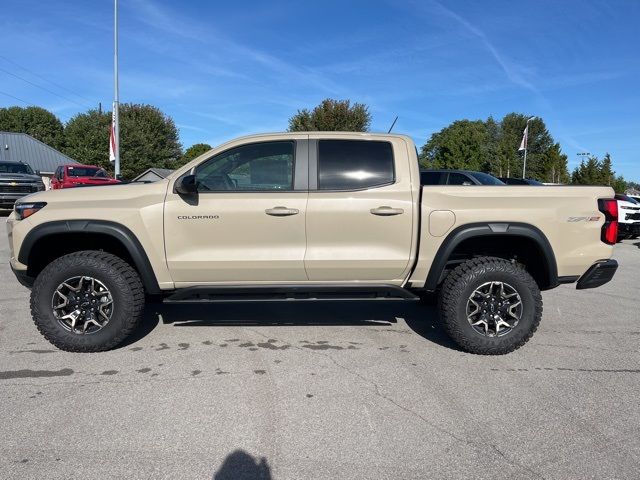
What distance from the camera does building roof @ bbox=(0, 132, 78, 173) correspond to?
44.4 m

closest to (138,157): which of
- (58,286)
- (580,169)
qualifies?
(580,169)

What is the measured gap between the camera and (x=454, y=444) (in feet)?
9.55

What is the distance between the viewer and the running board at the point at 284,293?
14.2 ft

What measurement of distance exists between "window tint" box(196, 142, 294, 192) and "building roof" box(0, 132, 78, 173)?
4598cm

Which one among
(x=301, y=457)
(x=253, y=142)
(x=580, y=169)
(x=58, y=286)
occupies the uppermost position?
(x=580, y=169)

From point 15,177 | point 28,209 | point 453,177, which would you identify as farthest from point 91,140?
point 28,209

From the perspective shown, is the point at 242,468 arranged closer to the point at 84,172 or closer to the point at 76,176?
the point at 76,176

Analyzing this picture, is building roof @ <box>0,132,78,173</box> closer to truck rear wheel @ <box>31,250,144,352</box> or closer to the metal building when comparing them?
the metal building

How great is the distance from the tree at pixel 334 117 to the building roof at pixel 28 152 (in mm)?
22624

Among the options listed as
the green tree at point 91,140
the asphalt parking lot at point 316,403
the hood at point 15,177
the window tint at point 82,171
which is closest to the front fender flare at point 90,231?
the asphalt parking lot at point 316,403

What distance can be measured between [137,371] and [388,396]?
6.68 feet

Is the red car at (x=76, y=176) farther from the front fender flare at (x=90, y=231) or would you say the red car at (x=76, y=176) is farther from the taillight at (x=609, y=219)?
the taillight at (x=609, y=219)

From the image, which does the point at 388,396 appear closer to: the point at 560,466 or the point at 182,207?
the point at 560,466

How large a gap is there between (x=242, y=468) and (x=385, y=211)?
246cm
